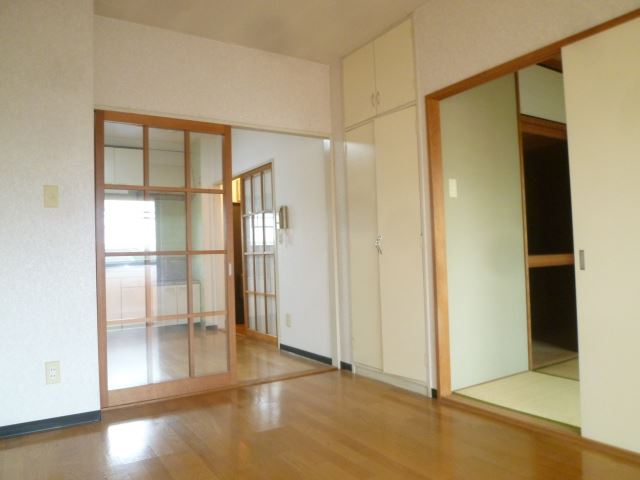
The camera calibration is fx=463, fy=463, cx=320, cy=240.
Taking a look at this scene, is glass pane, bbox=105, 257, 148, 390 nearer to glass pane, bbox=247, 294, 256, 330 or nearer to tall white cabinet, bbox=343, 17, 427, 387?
tall white cabinet, bbox=343, 17, 427, 387

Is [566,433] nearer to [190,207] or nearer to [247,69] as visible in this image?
[190,207]

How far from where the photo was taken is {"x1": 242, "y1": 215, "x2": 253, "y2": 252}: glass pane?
19.3 ft

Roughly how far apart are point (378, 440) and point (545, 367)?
206cm

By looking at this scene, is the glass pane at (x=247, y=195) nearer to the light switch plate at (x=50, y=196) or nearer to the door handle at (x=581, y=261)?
the light switch plate at (x=50, y=196)

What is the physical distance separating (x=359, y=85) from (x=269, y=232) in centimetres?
225

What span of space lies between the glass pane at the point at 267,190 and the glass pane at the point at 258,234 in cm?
21

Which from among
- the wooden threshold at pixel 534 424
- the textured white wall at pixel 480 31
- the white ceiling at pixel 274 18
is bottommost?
the wooden threshold at pixel 534 424

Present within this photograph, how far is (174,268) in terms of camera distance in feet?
11.4

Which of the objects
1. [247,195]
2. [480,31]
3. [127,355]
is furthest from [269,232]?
[480,31]

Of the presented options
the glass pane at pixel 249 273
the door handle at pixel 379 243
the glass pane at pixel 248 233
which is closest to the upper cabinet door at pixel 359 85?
the door handle at pixel 379 243

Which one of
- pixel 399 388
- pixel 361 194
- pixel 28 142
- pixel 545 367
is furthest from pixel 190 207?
pixel 545 367

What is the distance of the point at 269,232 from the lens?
5500 mm

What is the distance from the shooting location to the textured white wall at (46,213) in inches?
106

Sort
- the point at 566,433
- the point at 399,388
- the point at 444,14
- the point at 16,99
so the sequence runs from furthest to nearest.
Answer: the point at 399,388, the point at 444,14, the point at 16,99, the point at 566,433
